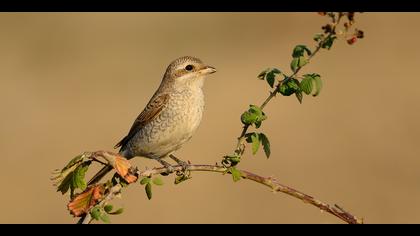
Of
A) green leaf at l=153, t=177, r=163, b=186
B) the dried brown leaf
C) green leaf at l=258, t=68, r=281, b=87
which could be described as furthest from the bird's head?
the dried brown leaf

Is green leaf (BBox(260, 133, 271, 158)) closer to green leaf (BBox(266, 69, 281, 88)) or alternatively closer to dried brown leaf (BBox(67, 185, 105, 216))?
green leaf (BBox(266, 69, 281, 88))

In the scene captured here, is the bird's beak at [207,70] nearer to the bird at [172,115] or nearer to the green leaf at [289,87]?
the bird at [172,115]

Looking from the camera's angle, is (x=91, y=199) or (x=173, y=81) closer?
(x=91, y=199)

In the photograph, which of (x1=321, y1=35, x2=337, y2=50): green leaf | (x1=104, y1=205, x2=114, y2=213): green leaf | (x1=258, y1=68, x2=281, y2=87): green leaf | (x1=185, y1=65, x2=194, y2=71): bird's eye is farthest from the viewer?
(x1=185, y1=65, x2=194, y2=71): bird's eye

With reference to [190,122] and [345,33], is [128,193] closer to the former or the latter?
[190,122]

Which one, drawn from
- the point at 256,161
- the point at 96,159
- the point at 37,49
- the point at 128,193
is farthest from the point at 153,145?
the point at 37,49

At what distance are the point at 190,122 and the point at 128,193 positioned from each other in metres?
6.92

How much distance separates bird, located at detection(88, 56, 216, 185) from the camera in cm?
577

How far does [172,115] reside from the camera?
5.90 metres

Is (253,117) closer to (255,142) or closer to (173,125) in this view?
(255,142)

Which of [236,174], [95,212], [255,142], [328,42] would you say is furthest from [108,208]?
[328,42]

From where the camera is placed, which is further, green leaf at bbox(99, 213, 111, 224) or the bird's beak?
the bird's beak

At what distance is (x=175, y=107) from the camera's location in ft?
19.5

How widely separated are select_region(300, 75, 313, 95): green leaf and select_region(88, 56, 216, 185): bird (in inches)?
108
